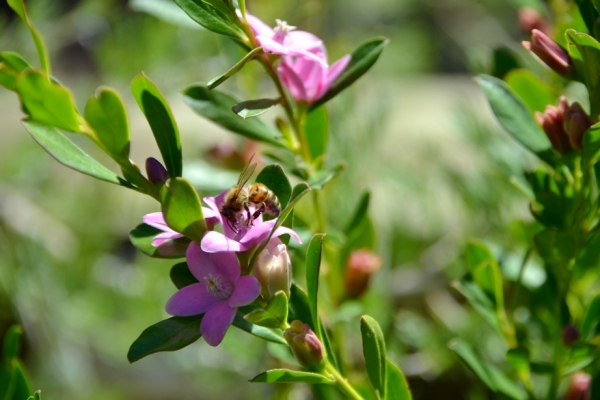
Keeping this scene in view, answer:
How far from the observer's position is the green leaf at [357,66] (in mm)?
421

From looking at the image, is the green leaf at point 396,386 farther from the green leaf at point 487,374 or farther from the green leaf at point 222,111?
the green leaf at point 222,111

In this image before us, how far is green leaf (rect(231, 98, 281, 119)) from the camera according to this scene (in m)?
0.35

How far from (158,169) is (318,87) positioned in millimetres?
135

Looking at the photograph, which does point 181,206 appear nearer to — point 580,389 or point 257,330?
point 257,330

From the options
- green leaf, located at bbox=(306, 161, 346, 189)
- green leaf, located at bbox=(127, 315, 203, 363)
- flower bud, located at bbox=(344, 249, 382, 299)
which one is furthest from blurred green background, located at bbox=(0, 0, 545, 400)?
green leaf, located at bbox=(127, 315, 203, 363)

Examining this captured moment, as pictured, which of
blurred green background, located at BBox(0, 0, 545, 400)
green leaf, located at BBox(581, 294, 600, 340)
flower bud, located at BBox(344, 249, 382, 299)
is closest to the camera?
green leaf, located at BBox(581, 294, 600, 340)

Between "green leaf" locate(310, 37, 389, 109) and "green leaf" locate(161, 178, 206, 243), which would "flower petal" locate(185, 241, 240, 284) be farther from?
Result: "green leaf" locate(310, 37, 389, 109)

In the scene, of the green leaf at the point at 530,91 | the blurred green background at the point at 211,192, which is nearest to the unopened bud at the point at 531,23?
the blurred green background at the point at 211,192

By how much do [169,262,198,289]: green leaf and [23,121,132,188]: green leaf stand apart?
0.17 ft

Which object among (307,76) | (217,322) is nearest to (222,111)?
(307,76)

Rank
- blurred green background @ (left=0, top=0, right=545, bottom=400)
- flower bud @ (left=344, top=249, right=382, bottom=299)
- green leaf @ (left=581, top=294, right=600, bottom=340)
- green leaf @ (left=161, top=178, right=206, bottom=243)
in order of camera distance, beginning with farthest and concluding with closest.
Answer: blurred green background @ (left=0, top=0, right=545, bottom=400) → flower bud @ (left=344, top=249, right=382, bottom=299) → green leaf @ (left=581, top=294, right=600, bottom=340) → green leaf @ (left=161, top=178, right=206, bottom=243)

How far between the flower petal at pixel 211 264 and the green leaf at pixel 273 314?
2 cm

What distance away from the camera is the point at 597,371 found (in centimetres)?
50

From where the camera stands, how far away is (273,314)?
32 cm
